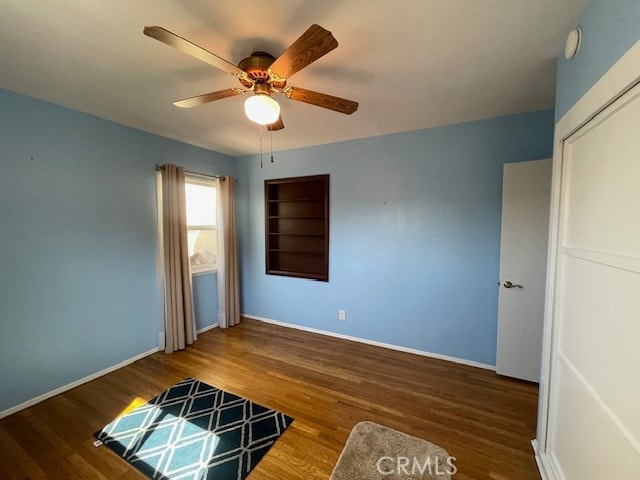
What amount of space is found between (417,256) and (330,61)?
6.73ft

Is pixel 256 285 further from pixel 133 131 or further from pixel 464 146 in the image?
pixel 464 146

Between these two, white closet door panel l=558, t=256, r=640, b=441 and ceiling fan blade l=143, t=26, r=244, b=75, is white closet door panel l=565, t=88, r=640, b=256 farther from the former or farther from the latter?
ceiling fan blade l=143, t=26, r=244, b=75

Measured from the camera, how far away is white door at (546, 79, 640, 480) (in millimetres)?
893

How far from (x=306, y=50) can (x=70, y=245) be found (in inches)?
102

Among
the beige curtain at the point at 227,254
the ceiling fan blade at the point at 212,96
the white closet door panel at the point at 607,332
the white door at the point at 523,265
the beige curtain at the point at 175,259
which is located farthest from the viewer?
the beige curtain at the point at 227,254

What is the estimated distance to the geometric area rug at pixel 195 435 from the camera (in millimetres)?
1518

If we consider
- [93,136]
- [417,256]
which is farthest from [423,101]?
[93,136]

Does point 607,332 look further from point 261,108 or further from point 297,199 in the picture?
point 297,199

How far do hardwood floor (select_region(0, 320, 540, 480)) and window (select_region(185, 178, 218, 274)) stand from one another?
108 centimetres

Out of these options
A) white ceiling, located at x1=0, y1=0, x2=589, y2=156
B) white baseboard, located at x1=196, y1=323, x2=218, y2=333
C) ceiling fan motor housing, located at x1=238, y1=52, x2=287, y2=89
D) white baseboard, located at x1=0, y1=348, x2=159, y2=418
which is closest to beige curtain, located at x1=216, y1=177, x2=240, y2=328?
white baseboard, located at x1=196, y1=323, x2=218, y2=333

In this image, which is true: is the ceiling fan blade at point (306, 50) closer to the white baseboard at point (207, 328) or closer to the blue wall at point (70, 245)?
the blue wall at point (70, 245)

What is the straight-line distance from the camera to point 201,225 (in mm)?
3461

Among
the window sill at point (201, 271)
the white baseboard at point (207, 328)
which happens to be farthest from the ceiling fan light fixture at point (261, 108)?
the white baseboard at point (207, 328)
